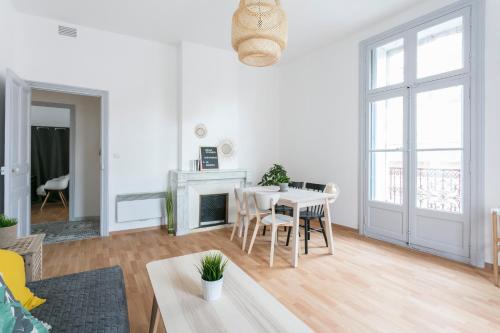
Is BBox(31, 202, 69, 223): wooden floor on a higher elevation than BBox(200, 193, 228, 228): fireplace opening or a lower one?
lower

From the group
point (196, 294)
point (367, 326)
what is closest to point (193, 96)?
point (196, 294)

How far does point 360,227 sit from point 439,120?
1825 mm

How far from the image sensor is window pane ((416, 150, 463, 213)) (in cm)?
306

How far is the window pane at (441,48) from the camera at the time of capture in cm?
303

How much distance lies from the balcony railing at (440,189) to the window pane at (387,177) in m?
0.12

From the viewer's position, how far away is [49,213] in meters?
5.66

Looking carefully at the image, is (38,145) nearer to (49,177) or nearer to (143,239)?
(49,177)

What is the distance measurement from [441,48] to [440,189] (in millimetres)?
1701

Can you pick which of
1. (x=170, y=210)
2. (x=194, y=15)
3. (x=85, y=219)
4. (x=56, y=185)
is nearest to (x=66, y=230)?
(x=85, y=219)

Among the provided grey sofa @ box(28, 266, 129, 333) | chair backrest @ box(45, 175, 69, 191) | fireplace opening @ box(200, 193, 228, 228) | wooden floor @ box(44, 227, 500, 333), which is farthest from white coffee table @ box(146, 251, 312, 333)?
chair backrest @ box(45, 175, 69, 191)

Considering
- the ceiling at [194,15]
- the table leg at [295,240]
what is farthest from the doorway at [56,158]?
the table leg at [295,240]

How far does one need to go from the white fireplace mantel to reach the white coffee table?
99.4 inches

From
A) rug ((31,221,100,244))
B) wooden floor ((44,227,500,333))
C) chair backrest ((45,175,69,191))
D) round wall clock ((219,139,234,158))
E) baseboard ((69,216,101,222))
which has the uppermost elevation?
round wall clock ((219,139,234,158))

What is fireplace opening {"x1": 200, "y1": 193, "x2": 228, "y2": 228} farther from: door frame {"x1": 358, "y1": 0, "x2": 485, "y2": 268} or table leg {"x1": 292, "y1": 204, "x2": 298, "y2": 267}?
door frame {"x1": 358, "y1": 0, "x2": 485, "y2": 268}
